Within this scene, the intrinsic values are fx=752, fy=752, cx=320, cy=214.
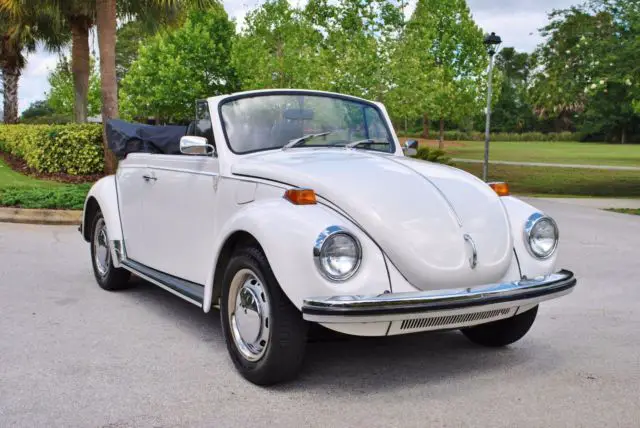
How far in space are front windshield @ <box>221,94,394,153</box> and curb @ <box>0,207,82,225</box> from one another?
7618 millimetres

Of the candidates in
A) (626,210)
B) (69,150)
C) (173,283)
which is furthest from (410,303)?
(69,150)

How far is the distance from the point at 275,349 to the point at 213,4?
595 inches

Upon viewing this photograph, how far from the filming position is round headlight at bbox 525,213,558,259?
4.61m

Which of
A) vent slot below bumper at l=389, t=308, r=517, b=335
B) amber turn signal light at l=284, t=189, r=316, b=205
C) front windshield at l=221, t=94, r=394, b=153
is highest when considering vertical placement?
front windshield at l=221, t=94, r=394, b=153

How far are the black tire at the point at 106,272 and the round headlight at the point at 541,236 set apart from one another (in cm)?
377

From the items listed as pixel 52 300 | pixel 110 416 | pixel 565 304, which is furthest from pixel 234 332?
pixel 565 304

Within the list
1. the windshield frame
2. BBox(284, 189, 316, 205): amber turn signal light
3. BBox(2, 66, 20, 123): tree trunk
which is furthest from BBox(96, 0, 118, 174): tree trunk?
BBox(2, 66, 20, 123): tree trunk

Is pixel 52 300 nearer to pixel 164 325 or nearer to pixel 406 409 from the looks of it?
pixel 164 325

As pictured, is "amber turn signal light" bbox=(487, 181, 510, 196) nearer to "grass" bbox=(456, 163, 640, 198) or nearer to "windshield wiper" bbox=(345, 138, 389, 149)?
"windshield wiper" bbox=(345, 138, 389, 149)

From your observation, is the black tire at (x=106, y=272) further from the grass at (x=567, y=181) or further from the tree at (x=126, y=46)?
the tree at (x=126, y=46)

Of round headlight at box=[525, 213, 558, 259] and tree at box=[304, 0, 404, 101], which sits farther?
tree at box=[304, 0, 404, 101]

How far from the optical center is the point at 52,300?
6.61m

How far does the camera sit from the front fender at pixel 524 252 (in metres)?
4.52

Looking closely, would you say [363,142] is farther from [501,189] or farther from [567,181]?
[567,181]
